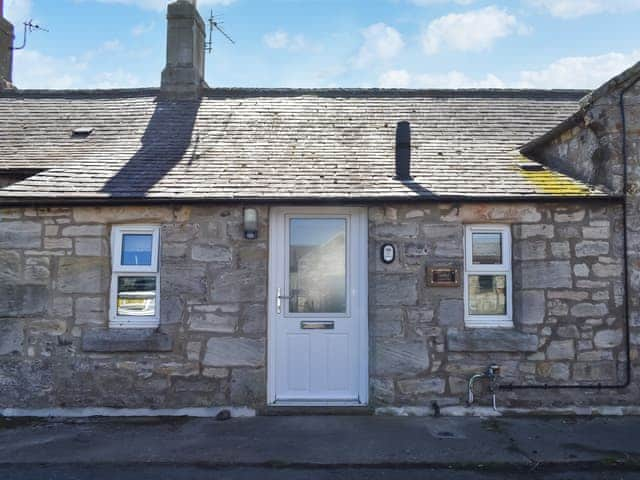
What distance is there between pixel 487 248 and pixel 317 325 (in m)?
2.32

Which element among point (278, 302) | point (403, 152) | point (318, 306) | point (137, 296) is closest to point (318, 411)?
point (318, 306)

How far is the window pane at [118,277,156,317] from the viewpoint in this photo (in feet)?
20.7

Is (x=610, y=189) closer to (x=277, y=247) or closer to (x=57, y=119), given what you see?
(x=277, y=247)

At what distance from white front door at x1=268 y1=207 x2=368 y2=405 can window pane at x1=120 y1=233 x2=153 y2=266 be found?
4.96 ft

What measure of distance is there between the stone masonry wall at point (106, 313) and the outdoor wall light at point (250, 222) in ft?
0.30

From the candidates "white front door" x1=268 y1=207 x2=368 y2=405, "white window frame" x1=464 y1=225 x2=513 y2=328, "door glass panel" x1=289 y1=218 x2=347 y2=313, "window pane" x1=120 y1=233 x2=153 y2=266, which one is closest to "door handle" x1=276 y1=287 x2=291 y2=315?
"white front door" x1=268 y1=207 x2=368 y2=405

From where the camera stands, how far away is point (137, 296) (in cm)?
632

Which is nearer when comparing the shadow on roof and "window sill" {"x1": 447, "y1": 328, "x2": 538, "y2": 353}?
"window sill" {"x1": 447, "y1": 328, "x2": 538, "y2": 353}

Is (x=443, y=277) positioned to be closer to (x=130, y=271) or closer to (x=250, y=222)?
(x=250, y=222)

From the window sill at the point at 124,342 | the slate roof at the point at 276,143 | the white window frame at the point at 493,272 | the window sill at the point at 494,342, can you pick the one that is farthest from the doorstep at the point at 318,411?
the slate roof at the point at 276,143

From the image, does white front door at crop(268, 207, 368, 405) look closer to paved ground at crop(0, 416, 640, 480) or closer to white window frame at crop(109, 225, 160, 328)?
paved ground at crop(0, 416, 640, 480)

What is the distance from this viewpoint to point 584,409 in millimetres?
6090

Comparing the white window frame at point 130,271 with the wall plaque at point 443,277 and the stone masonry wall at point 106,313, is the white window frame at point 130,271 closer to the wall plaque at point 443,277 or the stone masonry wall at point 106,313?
the stone masonry wall at point 106,313

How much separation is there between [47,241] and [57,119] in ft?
12.5
